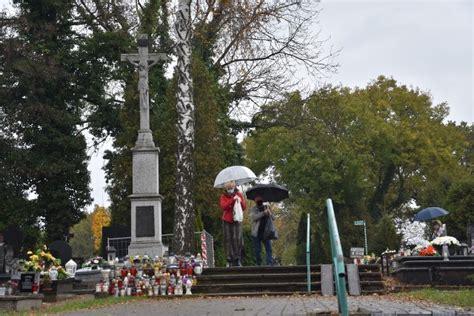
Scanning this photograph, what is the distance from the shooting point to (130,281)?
50.1 ft

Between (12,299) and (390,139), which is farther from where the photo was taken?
(390,139)

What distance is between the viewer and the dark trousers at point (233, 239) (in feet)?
56.3

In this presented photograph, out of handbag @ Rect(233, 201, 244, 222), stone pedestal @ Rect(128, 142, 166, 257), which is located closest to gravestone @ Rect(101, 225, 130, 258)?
stone pedestal @ Rect(128, 142, 166, 257)

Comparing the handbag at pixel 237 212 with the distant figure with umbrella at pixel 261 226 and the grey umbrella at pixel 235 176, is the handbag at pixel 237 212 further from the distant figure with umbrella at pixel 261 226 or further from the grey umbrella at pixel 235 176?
the grey umbrella at pixel 235 176

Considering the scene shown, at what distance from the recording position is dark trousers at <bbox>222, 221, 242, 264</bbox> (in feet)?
56.3

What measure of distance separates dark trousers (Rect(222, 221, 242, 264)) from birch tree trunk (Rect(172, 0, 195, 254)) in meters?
2.60

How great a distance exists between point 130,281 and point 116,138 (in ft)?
59.4

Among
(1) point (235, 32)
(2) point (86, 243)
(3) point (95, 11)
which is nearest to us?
(1) point (235, 32)

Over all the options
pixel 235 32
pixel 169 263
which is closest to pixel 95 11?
pixel 235 32

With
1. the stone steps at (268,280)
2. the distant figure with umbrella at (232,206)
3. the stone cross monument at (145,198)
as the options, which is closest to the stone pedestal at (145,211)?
the stone cross monument at (145,198)

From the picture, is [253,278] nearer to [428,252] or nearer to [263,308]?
[428,252]

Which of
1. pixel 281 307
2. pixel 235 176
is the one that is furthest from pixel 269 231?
pixel 281 307

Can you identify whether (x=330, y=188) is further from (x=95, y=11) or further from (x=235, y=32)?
(x=235, y=32)

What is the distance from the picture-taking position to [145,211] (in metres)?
19.0
